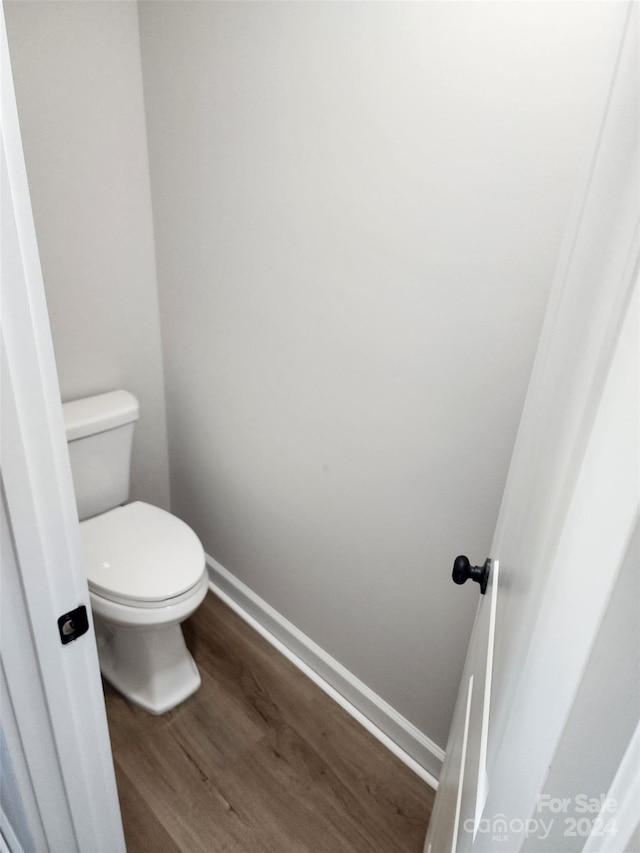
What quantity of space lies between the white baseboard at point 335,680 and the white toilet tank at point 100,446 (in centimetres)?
51

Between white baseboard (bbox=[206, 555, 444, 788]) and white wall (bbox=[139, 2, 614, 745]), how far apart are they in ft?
0.14

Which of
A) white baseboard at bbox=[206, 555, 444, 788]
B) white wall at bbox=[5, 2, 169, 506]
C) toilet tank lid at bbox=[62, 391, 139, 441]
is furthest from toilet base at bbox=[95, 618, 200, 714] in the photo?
white wall at bbox=[5, 2, 169, 506]

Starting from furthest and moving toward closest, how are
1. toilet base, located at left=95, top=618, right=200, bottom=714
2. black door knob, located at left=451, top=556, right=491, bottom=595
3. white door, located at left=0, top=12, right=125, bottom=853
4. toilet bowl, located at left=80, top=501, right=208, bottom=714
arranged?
toilet base, located at left=95, top=618, right=200, bottom=714
toilet bowl, located at left=80, top=501, right=208, bottom=714
black door knob, located at left=451, top=556, right=491, bottom=595
white door, located at left=0, top=12, right=125, bottom=853

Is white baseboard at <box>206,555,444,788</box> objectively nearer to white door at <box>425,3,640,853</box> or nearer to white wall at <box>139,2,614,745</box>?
white wall at <box>139,2,614,745</box>

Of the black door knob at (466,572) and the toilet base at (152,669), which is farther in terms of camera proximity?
the toilet base at (152,669)

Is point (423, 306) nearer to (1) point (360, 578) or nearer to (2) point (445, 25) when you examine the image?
(2) point (445, 25)

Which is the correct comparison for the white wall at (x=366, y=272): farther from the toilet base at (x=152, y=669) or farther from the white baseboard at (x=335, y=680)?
the toilet base at (x=152, y=669)

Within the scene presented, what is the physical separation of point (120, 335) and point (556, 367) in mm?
1562

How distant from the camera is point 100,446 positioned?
1.79 m

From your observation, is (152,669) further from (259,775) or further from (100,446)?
A: (100,446)

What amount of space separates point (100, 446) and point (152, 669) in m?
0.69

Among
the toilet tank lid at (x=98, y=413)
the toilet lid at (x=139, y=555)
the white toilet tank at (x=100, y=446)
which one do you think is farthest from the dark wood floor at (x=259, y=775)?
the toilet tank lid at (x=98, y=413)

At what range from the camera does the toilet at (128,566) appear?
157cm

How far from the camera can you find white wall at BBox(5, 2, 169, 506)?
153 centimetres
